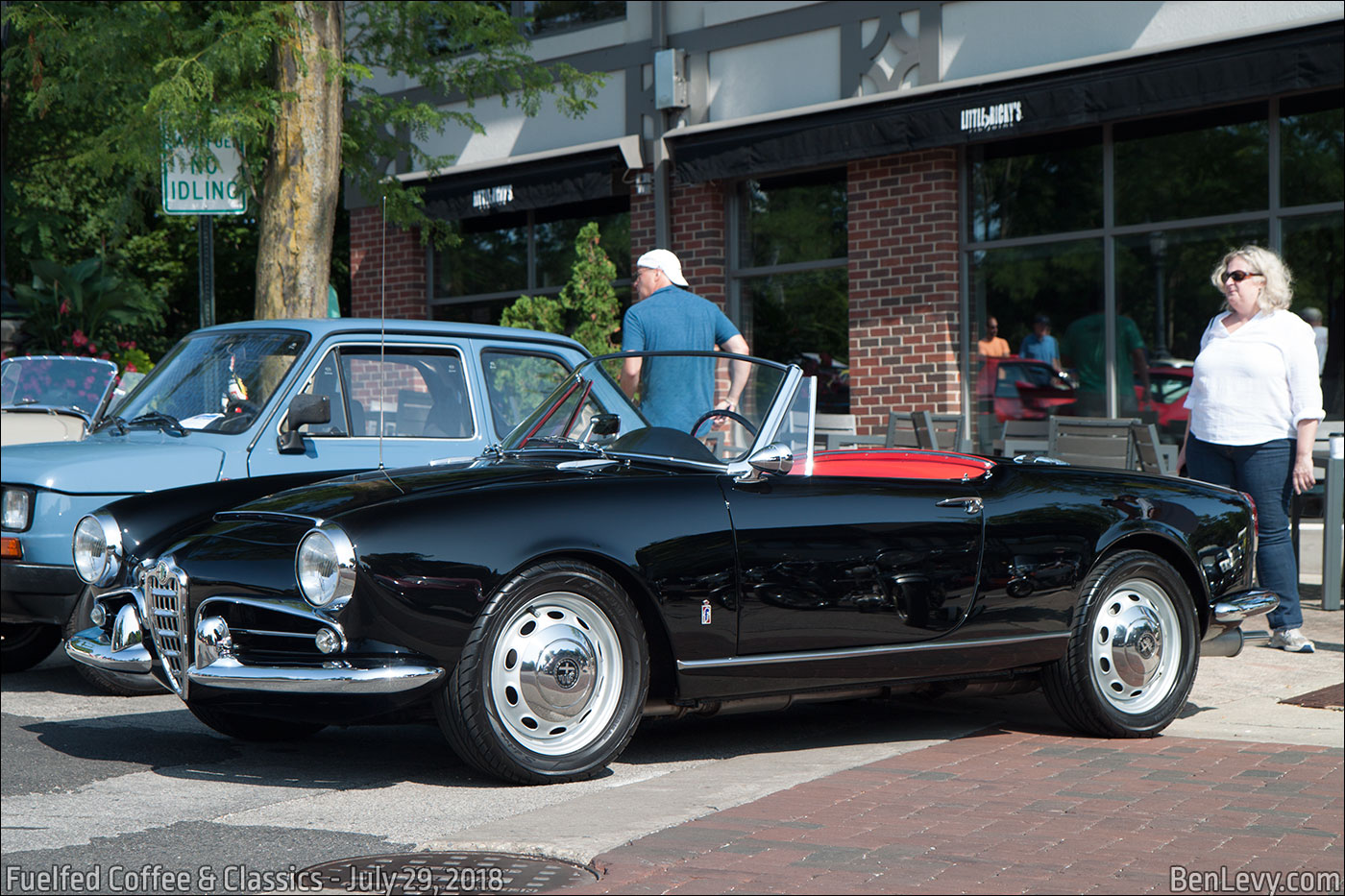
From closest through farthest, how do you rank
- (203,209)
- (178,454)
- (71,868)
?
(71,868) → (178,454) → (203,209)

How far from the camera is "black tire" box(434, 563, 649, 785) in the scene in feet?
15.3

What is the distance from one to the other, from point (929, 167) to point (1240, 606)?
25.0ft

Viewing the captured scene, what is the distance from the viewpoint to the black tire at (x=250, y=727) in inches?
225

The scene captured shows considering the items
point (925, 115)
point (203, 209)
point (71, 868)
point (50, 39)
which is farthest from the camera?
point (925, 115)

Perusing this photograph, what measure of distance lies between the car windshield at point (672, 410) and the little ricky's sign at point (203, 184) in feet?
15.0

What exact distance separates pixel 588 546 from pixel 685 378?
1474mm

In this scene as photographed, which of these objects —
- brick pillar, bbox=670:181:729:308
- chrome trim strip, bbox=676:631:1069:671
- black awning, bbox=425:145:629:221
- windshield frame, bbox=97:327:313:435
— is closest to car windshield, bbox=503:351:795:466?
chrome trim strip, bbox=676:631:1069:671

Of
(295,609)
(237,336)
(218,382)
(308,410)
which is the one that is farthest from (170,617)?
(237,336)

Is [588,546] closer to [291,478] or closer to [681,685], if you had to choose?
[681,685]

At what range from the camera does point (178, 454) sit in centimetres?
695

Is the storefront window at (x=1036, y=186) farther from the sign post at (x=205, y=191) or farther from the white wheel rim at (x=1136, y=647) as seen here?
the white wheel rim at (x=1136, y=647)

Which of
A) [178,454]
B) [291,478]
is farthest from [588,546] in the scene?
[178,454]

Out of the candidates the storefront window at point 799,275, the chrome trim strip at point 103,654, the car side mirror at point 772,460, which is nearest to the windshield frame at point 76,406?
the chrome trim strip at point 103,654

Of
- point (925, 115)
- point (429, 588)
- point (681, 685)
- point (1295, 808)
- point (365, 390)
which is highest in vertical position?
point (925, 115)
